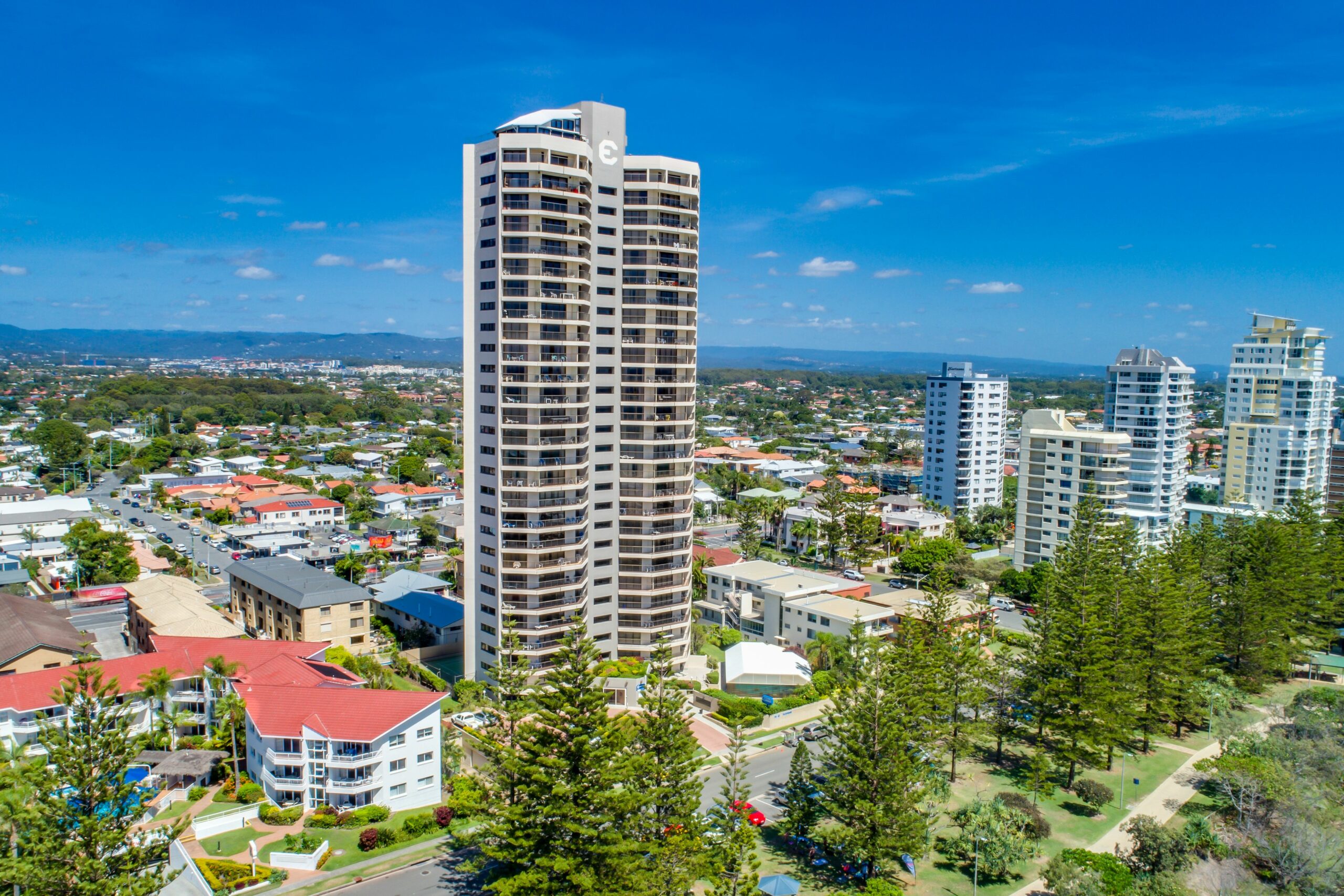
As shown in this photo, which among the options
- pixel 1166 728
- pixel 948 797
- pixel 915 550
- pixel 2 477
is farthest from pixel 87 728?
pixel 2 477

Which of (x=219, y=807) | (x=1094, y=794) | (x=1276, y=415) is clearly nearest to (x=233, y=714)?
(x=219, y=807)

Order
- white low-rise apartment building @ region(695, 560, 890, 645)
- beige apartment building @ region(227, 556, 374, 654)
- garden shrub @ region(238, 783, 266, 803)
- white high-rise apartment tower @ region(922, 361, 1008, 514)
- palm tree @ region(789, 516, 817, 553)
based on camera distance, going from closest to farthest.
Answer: garden shrub @ region(238, 783, 266, 803) → beige apartment building @ region(227, 556, 374, 654) → white low-rise apartment building @ region(695, 560, 890, 645) → palm tree @ region(789, 516, 817, 553) → white high-rise apartment tower @ region(922, 361, 1008, 514)

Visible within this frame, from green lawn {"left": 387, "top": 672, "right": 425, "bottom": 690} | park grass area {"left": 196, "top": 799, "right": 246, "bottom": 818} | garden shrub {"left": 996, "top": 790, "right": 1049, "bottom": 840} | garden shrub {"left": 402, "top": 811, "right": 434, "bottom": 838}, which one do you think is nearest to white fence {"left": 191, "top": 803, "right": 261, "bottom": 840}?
park grass area {"left": 196, "top": 799, "right": 246, "bottom": 818}

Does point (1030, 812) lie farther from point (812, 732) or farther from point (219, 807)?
point (219, 807)

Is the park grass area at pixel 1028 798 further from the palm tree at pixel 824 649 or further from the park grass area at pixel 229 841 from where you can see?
the park grass area at pixel 229 841

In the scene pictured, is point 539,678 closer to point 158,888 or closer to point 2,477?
point 158,888

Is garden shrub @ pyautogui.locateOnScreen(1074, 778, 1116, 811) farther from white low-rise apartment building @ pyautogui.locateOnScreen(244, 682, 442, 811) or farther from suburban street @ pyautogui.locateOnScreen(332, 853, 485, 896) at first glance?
white low-rise apartment building @ pyautogui.locateOnScreen(244, 682, 442, 811)
